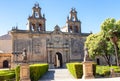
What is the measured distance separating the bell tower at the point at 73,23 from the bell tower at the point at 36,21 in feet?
18.3

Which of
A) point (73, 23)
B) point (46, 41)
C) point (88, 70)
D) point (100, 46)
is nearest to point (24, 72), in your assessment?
point (88, 70)

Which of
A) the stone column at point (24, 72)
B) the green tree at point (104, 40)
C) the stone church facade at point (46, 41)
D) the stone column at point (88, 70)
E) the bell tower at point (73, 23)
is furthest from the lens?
→ the bell tower at point (73, 23)

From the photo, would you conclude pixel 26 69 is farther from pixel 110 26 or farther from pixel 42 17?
pixel 42 17

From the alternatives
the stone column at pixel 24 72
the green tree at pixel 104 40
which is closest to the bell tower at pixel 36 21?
the green tree at pixel 104 40

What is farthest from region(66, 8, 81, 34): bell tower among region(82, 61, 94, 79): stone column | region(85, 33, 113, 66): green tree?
region(82, 61, 94, 79): stone column

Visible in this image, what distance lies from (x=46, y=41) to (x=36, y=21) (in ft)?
14.3

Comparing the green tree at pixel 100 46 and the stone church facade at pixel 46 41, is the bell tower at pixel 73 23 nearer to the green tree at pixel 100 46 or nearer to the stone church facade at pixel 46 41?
the stone church facade at pixel 46 41

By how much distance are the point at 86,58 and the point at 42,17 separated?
25.7 m

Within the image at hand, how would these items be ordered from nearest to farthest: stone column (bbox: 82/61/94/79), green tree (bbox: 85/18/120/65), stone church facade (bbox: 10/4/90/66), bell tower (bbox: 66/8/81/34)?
stone column (bbox: 82/61/94/79)
green tree (bbox: 85/18/120/65)
stone church facade (bbox: 10/4/90/66)
bell tower (bbox: 66/8/81/34)

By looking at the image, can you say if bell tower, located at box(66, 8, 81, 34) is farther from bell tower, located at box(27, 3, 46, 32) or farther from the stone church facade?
bell tower, located at box(27, 3, 46, 32)

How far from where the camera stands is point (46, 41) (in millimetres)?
45969

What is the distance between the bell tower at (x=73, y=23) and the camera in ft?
160

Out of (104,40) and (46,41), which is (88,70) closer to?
(104,40)

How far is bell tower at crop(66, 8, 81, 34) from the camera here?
48.9 m
